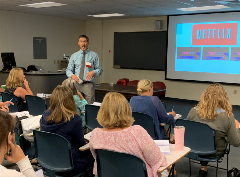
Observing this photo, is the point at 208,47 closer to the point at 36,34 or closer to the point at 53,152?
the point at 36,34

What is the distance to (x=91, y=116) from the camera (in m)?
3.72

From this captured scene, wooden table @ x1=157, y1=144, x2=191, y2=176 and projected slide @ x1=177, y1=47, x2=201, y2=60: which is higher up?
projected slide @ x1=177, y1=47, x2=201, y2=60

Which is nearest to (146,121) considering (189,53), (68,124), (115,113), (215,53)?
(68,124)

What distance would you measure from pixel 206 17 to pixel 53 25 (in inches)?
211

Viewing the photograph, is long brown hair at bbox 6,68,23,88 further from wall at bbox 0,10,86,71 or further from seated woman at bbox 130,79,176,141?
wall at bbox 0,10,86,71

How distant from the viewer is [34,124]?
2.86 meters

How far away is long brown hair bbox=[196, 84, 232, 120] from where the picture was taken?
3.00 meters

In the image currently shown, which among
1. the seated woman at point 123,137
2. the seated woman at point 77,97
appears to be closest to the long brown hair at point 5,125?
the seated woman at point 123,137

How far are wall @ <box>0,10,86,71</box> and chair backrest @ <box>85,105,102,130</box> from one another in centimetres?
605

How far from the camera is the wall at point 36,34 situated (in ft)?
28.7

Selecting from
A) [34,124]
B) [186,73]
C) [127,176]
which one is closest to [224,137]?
[127,176]

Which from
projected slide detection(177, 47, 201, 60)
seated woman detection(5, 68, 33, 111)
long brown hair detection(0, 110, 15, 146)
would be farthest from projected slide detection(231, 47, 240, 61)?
long brown hair detection(0, 110, 15, 146)

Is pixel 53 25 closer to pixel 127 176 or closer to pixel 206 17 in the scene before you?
pixel 206 17

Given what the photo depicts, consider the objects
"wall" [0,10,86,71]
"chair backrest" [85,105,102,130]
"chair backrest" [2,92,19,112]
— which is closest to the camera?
"chair backrest" [85,105,102,130]
